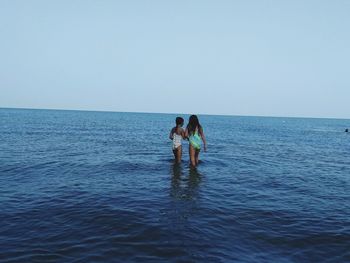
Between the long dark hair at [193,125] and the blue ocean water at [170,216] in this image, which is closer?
the blue ocean water at [170,216]

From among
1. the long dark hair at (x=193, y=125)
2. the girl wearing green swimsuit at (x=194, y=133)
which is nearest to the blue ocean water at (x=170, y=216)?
the girl wearing green swimsuit at (x=194, y=133)

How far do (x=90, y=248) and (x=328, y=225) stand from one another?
641 centimetres

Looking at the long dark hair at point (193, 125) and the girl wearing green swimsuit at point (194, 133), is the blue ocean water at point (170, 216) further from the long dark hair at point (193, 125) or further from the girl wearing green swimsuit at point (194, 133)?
the long dark hair at point (193, 125)

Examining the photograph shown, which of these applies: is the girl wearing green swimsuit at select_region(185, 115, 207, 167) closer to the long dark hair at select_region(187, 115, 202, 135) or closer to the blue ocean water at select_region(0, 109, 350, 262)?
the long dark hair at select_region(187, 115, 202, 135)

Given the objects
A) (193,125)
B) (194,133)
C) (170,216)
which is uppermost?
(193,125)

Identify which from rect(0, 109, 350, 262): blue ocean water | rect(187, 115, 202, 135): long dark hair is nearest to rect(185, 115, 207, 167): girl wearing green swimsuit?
rect(187, 115, 202, 135): long dark hair

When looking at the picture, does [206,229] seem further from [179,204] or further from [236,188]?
[236,188]

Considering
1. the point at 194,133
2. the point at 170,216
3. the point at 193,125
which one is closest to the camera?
the point at 170,216

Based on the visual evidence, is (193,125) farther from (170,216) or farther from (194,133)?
(170,216)

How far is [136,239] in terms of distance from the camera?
707 cm

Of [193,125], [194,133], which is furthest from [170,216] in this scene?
[194,133]

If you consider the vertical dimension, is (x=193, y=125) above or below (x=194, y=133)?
above

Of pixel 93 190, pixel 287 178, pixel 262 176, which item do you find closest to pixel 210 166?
pixel 262 176

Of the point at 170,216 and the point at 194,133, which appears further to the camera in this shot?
the point at 194,133
